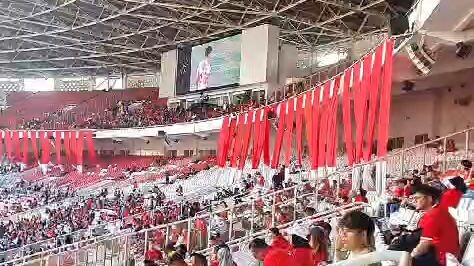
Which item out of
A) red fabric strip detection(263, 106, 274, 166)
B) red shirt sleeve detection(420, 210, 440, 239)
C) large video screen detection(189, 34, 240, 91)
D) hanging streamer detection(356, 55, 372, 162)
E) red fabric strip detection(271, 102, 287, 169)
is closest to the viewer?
red shirt sleeve detection(420, 210, 440, 239)

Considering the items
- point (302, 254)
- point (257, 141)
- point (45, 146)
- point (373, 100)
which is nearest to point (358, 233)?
point (302, 254)

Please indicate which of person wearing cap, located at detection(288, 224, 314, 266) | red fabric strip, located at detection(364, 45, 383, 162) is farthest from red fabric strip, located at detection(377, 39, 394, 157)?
A: person wearing cap, located at detection(288, 224, 314, 266)

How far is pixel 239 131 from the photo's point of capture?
2002cm

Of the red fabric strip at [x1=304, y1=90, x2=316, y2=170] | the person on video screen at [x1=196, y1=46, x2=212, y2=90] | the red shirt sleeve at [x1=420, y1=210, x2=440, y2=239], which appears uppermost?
the person on video screen at [x1=196, y1=46, x2=212, y2=90]

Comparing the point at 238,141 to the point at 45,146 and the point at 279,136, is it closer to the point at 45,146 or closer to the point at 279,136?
the point at 279,136

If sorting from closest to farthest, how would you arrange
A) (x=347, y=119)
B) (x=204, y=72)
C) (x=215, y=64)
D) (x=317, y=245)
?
(x=317, y=245), (x=347, y=119), (x=215, y=64), (x=204, y=72)

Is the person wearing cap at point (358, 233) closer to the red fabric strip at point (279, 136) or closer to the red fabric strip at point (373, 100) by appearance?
the red fabric strip at point (373, 100)

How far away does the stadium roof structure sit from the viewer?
24453mm

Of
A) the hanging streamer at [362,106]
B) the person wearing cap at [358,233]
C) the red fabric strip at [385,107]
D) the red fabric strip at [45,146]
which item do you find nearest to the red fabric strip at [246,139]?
the hanging streamer at [362,106]

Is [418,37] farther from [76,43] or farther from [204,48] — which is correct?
[76,43]

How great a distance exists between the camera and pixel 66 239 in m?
16.8

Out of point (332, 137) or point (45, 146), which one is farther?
point (45, 146)

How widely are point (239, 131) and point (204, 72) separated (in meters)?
8.84

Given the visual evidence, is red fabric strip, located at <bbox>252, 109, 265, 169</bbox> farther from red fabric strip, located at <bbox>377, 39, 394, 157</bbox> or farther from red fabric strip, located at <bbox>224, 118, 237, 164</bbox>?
red fabric strip, located at <bbox>377, 39, 394, 157</bbox>
